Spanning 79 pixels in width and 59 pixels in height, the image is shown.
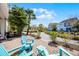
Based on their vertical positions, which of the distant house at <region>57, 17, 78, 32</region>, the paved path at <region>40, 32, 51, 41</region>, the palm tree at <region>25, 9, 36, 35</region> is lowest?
the paved path at <region>40, 32, 51, 41</region>

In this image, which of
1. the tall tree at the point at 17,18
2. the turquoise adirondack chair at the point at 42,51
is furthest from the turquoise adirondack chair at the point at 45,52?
the tall tree at the point at 17,18

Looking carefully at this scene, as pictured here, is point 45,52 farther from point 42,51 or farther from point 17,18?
point 17,18

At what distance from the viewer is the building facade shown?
18.3 feet

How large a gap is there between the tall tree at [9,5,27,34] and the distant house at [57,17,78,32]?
0.85m

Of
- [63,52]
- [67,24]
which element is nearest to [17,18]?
[67,24]

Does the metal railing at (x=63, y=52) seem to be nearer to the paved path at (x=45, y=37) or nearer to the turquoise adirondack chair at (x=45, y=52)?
the turquoise adirondack chair at (x=45, y=52)

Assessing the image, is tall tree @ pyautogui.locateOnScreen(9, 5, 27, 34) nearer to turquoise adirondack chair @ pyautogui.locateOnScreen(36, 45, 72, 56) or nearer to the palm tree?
the palm tree

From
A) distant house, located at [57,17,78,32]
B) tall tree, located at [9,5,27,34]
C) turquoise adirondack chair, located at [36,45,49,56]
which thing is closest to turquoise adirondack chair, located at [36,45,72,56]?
turquoise adirondack chair, located at [36,45,49,56]

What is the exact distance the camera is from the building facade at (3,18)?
18.3ft

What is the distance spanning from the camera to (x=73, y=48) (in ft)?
18.1

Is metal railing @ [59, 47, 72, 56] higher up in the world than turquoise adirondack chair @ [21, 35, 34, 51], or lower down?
lower down

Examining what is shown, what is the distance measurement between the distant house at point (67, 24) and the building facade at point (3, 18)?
132cm

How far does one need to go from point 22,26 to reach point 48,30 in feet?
2.12

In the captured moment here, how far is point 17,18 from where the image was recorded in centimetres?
558
